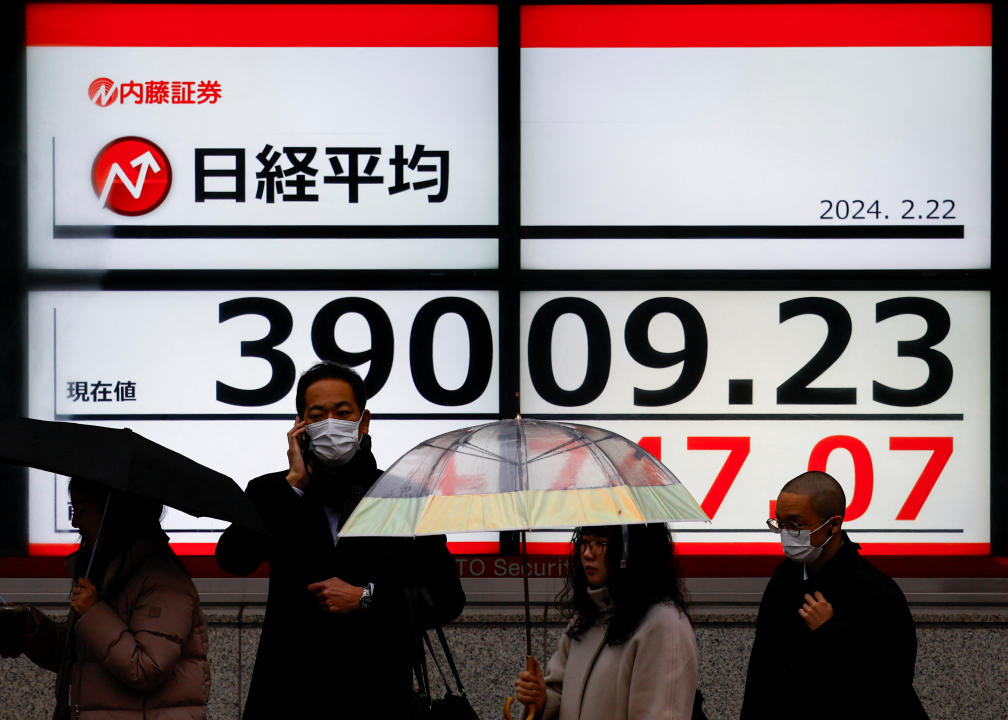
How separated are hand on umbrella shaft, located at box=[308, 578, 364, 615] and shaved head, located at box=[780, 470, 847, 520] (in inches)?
64.2

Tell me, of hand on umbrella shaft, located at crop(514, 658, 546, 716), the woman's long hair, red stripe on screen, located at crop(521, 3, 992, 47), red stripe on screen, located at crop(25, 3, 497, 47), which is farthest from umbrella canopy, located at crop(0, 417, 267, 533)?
red stripe on screen, located at crop(521, 3, 992, 47)

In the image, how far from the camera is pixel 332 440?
365 cm

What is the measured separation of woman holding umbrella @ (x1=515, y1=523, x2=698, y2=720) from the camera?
10.6 ft

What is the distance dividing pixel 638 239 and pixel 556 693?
3.19 meters

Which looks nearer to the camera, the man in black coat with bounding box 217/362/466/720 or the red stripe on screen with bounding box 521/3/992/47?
the man in black coat with bounding box 217/362/466/720

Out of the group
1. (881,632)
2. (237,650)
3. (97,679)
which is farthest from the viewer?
(237,650)

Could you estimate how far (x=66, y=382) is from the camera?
6.07 metres

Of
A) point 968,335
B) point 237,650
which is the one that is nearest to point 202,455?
point 237,650

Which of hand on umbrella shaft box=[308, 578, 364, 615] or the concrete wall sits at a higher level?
hand on umbrella shaft box=[308, 578, 364, 615]

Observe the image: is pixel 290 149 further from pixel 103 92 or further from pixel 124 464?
pixel 124 464

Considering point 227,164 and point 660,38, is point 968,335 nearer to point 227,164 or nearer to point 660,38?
point 660,38

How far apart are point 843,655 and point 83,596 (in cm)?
245

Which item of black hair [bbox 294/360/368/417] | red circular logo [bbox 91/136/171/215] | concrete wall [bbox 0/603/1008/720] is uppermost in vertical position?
red circular logo [bbox 91/136/171/215]

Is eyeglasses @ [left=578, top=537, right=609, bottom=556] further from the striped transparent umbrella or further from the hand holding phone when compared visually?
the hand holding phone
